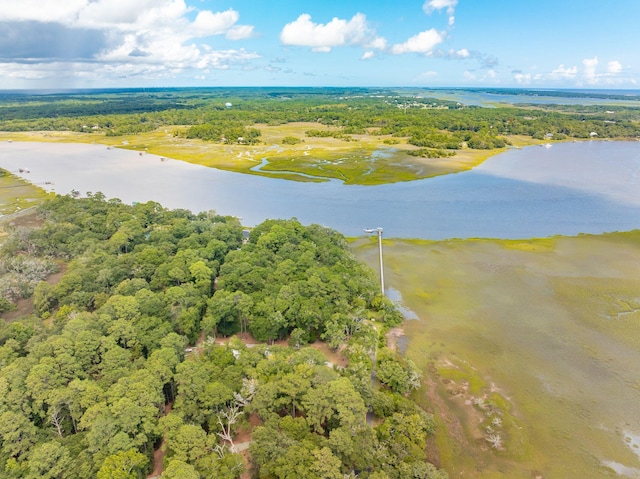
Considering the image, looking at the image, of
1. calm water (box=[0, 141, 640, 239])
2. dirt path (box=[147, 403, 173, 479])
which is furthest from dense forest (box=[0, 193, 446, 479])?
calm water (box=[0, 141, 640, 239])

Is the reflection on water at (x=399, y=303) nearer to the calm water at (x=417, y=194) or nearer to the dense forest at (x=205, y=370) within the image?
the dense forest at (x=205, y=370)

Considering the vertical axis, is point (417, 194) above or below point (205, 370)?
above

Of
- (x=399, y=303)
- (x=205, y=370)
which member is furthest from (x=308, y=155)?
(x=205, y=370)

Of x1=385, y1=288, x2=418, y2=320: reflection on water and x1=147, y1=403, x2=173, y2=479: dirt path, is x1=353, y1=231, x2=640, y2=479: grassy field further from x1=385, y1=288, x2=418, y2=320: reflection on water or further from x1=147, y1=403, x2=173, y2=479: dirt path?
x1=147, y1=403, x2=173, y2=479: dirt path

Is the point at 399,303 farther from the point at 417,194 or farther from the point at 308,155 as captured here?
the point at 308,155

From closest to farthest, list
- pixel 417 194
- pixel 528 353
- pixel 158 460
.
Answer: pixel 158 460
pixel 528 353
pixel 417 194

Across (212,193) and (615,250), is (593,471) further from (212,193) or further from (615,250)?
(212,193)
